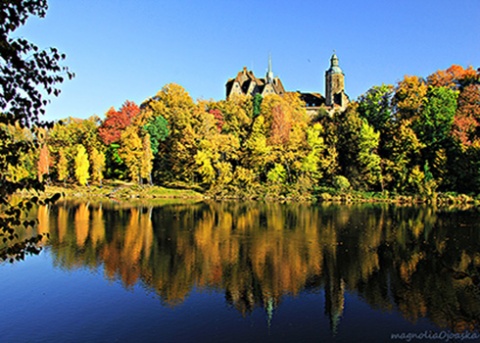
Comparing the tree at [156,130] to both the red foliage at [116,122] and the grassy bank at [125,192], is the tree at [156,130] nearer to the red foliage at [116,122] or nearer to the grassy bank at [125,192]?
the red foliage at [116,122]

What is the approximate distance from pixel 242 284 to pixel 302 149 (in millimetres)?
38553

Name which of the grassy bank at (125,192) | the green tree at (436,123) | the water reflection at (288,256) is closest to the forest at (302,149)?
the green tree at (436,123)

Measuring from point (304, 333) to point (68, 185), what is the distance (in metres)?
50.0

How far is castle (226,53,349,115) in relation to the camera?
267 feet

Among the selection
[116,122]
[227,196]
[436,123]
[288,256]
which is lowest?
[288,256]

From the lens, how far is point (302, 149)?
52531 millimetres

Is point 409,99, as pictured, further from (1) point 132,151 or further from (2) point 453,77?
(1) point 132,151

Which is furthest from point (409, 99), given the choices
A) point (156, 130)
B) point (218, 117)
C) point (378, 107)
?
point (156, 130)

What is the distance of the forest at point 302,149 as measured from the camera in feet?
159

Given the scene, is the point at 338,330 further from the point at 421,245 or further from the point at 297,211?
the point at 297,211

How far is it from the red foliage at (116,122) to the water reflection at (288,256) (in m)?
28.5

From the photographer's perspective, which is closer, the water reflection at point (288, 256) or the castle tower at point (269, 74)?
the water reflection at point (288, 256)

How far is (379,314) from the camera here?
12.6 m

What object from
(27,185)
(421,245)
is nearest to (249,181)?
(421,245)
